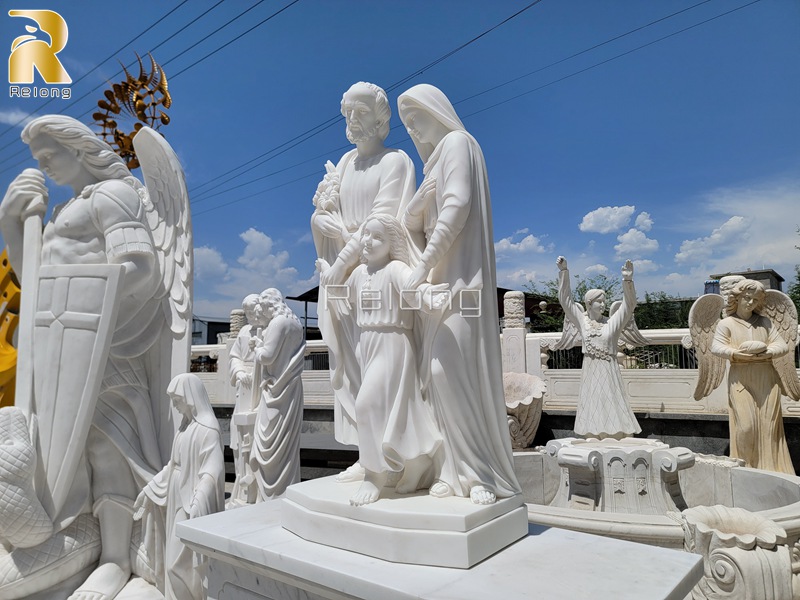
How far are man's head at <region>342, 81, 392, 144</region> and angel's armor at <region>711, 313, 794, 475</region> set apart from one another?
15.7ft

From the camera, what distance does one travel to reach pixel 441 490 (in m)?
2.17

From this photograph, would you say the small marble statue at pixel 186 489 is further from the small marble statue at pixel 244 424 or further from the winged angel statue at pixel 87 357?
the small marble statue at pixel 244 424

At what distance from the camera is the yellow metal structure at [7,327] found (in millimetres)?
4543

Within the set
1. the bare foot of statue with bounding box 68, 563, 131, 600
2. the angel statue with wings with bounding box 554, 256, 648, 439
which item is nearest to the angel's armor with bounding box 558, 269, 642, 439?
the angel statue with wings with bounding box 554, 256, 648, 439

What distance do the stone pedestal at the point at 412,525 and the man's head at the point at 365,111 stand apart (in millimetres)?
1749

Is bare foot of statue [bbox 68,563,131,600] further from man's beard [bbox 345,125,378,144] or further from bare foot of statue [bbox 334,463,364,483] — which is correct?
man's beard [bbox 345,125,378,144]

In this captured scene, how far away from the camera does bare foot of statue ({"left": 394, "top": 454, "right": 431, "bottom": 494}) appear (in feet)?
A: 7.39

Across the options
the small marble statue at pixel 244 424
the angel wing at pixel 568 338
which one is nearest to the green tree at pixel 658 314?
the angel wing at pixel 568 338

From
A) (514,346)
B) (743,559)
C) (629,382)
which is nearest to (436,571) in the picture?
(743,559)

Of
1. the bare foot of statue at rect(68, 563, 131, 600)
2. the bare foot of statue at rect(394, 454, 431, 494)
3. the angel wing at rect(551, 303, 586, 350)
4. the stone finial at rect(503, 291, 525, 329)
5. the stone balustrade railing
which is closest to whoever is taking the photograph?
the bare foot of statue at rect(394, 454, 431, 494)

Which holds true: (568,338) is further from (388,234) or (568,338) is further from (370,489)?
(370,489)

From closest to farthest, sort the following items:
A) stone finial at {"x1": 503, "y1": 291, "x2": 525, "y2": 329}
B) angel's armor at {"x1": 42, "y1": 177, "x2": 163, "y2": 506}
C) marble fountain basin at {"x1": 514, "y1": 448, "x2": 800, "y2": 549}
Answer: angel's armor at {"x1": 42, "y1": 177, "x2": 163, "y2": 506}, marble fountain basin at {"x1": 514, "y1": 448, "x2": 800, "y2": 549}, stone finial at {"x1": 503, "y1": 291, "x2": 525, "y2": 329}

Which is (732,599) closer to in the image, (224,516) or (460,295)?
(460,295)

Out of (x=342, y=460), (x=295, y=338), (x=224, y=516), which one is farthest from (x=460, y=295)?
(x=342, y=460)
